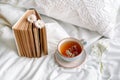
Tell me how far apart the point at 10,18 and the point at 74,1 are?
252 mm

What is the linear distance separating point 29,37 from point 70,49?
0.49 feet

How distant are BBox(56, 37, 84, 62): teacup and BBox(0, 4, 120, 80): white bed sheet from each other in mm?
45

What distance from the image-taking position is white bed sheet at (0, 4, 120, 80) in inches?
27.8

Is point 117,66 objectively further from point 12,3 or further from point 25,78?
point 12,3

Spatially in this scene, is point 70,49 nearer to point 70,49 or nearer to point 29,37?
point 70,49

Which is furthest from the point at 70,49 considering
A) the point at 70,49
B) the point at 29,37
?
the point at 29,37

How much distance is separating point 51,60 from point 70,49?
8cm

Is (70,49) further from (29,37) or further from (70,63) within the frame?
(29,37)

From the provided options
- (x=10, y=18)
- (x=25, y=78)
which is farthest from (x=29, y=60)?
(x=10, y=18)

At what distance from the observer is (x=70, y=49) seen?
741 mm

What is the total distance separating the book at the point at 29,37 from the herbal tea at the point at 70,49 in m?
0.06

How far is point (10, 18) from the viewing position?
81 cm

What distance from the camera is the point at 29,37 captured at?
2.28 feet

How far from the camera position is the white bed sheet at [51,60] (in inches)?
27.8
